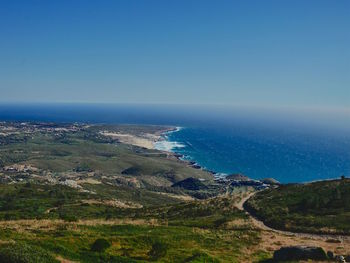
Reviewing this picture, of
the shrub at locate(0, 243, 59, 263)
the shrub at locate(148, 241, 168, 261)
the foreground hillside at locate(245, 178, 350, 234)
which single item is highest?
the shrub at locate(0, 243, 59, 263)

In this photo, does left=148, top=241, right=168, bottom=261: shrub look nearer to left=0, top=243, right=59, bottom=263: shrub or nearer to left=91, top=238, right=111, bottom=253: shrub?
left=91, top=238, right=111, bottom=253: shrub

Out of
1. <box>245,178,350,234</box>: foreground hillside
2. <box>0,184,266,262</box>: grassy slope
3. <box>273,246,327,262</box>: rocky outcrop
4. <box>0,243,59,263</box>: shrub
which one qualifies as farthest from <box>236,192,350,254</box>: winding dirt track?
<box>0,243,59,263</box>: shrub

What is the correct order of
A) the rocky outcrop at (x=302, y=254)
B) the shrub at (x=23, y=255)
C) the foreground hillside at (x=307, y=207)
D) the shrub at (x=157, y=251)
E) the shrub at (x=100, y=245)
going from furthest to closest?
1. the foreground hillside at (x=307, y=207)
2. the rocky outcrop at (x=302, y=254)
3. the shrub at (x=157, y=251)
4. the shrub at (x=100, y=245)
5. the shrub at (x=23, y=255)

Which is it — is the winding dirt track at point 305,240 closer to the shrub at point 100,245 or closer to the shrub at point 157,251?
the shrub at point 157,251

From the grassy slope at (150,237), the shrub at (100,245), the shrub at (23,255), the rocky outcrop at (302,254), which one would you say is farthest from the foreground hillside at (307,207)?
the shrub at (23,255)

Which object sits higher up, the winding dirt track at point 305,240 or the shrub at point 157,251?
the shrub at point 157,251

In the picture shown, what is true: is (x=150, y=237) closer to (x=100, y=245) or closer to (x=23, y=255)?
(x=100, y=245)

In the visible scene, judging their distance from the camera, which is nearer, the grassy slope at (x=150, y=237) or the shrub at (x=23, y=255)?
the shrub at (x=23, y=255)
